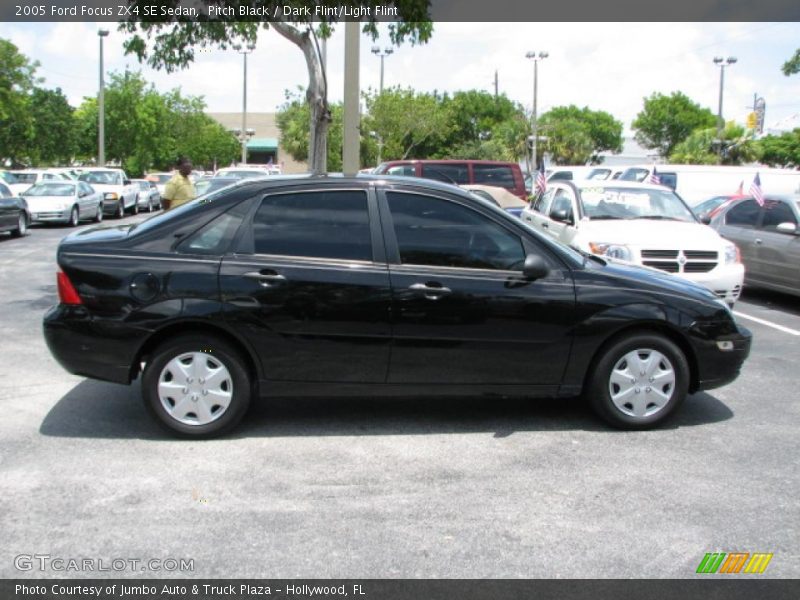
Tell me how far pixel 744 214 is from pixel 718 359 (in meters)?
7.87

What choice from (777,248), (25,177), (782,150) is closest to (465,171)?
(777,248)

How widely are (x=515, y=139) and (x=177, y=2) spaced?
50377mm

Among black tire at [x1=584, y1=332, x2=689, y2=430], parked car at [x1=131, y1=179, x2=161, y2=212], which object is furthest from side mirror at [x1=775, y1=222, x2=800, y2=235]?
parked car at [x1=131, y1=179, x2=161, y2=212]

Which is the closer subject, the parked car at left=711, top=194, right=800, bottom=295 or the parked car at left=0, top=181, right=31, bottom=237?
the parked car at left=711, top=194, right=800, bottom=295

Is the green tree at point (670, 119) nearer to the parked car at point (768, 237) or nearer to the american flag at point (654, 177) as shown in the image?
the american flag at point (654, 177)

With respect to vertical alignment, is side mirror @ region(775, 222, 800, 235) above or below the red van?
below

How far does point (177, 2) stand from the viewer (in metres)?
10.5

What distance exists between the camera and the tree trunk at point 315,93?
11211 mm

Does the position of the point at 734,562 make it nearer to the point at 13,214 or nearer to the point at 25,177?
the point at 13,214

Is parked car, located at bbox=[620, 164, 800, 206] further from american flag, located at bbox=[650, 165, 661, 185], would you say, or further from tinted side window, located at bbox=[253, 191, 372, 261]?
tinted side window, located at bbox=[253, 191, 372, 261]

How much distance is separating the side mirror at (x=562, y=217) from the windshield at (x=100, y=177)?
71.7ft

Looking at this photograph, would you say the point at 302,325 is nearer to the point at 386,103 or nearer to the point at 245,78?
the point at 386,103

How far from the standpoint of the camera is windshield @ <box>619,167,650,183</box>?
69.3ft

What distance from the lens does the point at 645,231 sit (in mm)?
9438
